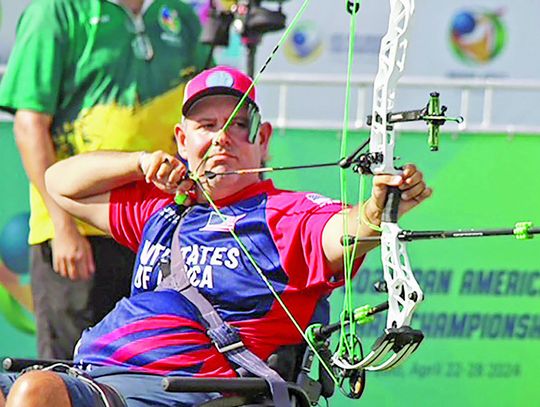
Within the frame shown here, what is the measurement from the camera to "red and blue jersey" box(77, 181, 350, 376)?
145 inches

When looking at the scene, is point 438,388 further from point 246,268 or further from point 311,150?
point 246,268

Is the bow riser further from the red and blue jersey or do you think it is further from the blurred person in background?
the blurred person in background

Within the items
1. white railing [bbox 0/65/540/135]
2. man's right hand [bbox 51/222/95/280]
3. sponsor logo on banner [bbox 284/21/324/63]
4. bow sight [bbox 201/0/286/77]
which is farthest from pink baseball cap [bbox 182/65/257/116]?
sponsor logo on banner [bbox 284/21/324/63]

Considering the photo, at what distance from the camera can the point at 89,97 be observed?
207 inches

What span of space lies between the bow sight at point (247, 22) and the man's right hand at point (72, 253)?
1022mm

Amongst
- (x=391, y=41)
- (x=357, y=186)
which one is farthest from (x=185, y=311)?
(x=357, y=186)

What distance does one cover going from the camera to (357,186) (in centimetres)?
630

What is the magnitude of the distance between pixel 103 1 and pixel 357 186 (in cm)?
154

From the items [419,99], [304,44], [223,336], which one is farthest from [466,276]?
[223,336]

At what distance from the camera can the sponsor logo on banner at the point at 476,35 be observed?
841cm

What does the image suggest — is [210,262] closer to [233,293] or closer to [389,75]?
[233,293]

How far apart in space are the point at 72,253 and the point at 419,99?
9.67 feet

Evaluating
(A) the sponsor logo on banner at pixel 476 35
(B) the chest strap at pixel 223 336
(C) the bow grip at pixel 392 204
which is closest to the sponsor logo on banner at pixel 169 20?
(B) the chest strap at pixel 223 336

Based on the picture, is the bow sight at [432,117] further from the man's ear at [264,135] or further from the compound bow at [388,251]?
the man's ear at [264,135]
